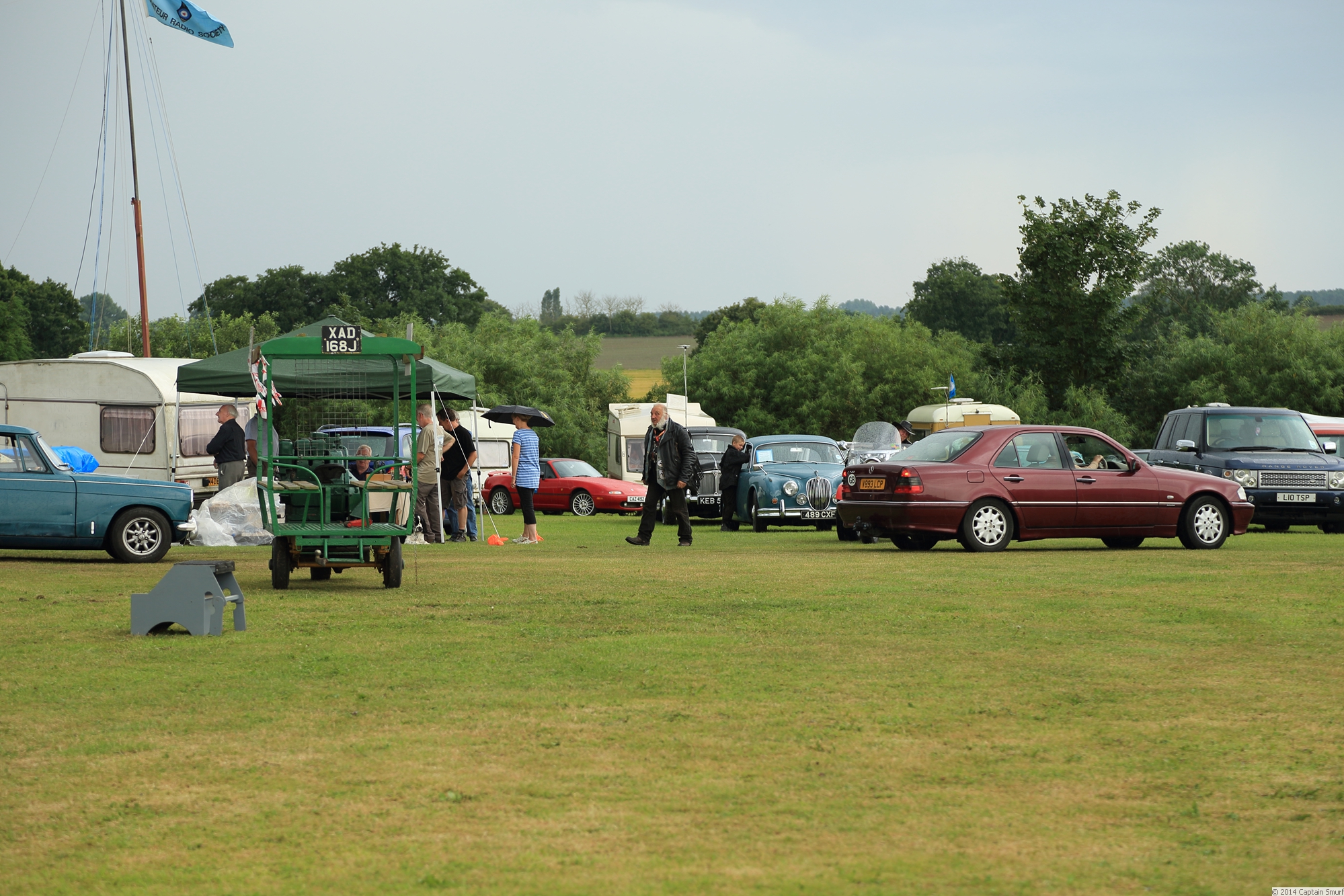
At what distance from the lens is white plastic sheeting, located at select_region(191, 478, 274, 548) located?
64.1ft

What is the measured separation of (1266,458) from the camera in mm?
21609

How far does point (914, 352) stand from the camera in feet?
216

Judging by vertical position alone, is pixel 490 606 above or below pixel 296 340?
below

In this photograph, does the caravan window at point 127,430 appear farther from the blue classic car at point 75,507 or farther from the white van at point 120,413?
the blue classic car at point 75,507

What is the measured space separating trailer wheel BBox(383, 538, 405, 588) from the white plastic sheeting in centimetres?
697

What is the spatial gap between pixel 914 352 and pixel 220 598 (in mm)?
58211

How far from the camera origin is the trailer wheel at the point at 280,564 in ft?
43.0

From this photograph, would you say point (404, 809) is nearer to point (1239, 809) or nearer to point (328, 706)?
point (328, 706)

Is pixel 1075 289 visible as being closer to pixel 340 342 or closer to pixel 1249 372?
pixel 1249 372

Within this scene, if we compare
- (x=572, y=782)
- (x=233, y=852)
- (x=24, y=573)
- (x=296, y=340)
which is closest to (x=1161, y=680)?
(x=572, y=782)

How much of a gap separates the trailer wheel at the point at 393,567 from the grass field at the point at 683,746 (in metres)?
1.33

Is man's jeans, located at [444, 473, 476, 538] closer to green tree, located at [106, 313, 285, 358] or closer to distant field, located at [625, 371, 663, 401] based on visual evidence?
green tree, located at [106, 313, 285, 358]

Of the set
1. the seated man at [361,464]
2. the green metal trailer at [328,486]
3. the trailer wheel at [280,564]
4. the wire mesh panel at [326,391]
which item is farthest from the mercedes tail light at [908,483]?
the trailer wheel at [280,564]

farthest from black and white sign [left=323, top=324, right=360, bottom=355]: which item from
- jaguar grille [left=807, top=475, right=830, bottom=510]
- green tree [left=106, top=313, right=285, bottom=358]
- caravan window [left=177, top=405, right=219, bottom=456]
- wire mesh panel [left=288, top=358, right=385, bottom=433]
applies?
green tree [left=106, top=313, right=285, bottom=358]
